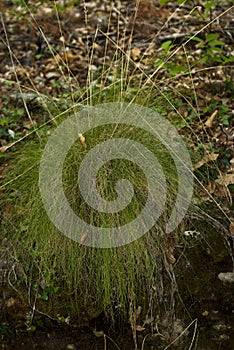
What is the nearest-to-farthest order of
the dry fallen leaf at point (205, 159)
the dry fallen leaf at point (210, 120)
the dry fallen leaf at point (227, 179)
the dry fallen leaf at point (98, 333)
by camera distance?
the dry fallen leaf at point (98, 333) → the dry fallen leaf at point (205, 159) → the dry fallen leaf at point (227, 179) → the dry fallen leaf at point (210, 120)

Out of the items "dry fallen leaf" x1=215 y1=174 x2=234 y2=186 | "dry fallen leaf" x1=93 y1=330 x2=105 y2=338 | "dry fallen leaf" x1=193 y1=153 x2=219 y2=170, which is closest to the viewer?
"dry fallen leaf" x1=93 y1=330 x2=105 y2=338

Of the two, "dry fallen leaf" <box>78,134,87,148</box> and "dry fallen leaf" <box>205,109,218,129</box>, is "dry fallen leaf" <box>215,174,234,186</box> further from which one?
"dry fallen leaf" <box>78,134,87,148</box>

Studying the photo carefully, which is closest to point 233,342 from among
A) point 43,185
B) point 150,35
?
point 43,185

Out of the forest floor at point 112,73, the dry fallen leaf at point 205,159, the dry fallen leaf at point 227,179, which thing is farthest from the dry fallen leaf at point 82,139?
the dry fallen leaf at point 227,179

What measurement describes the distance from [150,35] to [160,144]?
2.01m

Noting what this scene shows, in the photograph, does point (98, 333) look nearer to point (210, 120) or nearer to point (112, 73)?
point (210, 120)

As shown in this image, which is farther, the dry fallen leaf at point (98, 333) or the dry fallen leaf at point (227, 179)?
the dry fallen leaf at point (227, 179)

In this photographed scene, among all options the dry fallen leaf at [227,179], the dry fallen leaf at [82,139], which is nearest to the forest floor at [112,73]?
the dry fallen leaf at [227,179]

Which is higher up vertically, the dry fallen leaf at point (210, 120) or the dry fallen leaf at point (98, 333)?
the dry fallen leaf at point (210, 120)

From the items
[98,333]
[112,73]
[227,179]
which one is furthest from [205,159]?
[112,73]

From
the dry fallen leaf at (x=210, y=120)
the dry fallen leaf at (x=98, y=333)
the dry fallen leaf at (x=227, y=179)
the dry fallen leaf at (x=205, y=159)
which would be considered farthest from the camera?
the dry fallen leaf at (x=210, y=120)

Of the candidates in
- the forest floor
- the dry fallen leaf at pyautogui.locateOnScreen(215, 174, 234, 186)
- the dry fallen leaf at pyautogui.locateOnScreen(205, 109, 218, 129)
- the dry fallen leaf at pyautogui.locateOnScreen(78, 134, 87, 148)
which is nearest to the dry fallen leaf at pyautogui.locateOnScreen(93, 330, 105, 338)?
the forest floor

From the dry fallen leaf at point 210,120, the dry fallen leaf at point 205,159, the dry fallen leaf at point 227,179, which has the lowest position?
the dry fallen leaf at point 227,179

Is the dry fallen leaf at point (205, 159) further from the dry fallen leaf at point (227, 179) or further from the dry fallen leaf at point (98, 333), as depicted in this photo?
the dry fallen leaf at point (98, 333)
